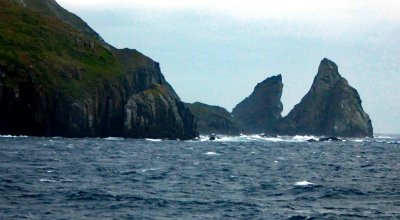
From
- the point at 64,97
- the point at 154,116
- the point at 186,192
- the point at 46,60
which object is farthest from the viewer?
the point at 154,116

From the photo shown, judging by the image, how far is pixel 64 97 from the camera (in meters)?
167

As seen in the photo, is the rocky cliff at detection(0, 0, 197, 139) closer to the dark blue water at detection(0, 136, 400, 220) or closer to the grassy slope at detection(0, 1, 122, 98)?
the grassy slope at detection(0, 1, 122, 98)

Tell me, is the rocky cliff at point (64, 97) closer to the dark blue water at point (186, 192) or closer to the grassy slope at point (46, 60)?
the grassy slope at point (46, 60)

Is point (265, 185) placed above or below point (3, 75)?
below

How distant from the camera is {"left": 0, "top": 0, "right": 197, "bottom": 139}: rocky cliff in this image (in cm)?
15700

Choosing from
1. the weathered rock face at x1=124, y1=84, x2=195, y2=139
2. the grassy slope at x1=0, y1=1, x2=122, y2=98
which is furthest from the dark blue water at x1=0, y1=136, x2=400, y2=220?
the weathered rock face at x1=124, y1=84, x2=195, y2=139

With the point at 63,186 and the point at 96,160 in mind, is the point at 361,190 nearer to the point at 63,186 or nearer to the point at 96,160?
the point at 63,186

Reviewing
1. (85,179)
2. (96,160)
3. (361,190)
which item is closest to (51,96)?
(96,160)

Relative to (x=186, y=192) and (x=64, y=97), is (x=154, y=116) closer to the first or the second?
(x=64, y=97)

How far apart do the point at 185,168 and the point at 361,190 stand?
81.2 feet

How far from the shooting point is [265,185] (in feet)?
176

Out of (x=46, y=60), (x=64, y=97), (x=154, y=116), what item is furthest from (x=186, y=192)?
(x=46, y=60)

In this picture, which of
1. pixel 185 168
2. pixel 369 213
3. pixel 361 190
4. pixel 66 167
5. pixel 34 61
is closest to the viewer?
pixel 369 213

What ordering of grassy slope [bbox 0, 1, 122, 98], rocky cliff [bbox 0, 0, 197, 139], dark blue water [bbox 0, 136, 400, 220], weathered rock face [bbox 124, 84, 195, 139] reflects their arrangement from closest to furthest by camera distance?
dark blue water [bbox 0, 136, 400, 220], rocky cliff [bbox 0, 0, 197, 139], grassy slope [bbox 0, 1, 122, 98], weathered rock face [bbox 124, 84, 195, 139]
